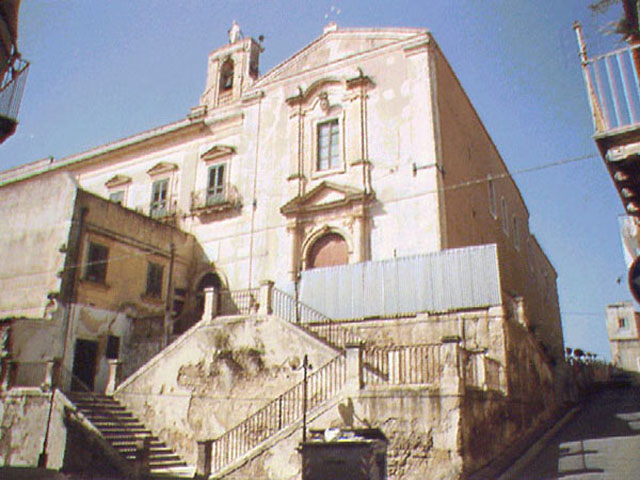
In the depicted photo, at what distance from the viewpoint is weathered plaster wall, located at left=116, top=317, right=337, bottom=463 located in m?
13.9

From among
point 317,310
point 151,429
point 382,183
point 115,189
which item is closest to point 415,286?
point 317,310

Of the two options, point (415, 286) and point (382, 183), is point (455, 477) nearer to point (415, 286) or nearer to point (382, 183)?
point (415, 286)

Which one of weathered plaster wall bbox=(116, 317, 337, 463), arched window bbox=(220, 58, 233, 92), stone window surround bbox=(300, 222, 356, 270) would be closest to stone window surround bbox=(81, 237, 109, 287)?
weathered plaster wall bbox=(116, 317, 337, 463)

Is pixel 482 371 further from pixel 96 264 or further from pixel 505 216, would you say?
pixel 505 216

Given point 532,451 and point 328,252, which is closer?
point 532,451

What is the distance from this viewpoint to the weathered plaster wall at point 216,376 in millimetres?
13852

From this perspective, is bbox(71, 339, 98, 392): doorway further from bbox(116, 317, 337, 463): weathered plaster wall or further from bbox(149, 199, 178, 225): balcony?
bbox(149, 199, 178, 225): balcony

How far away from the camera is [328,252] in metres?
20.3

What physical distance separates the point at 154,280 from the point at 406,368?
1268 cm

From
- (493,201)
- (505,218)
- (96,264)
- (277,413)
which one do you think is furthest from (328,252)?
(505,218)

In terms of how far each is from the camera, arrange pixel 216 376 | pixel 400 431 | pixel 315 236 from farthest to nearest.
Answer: pixel 315 236 → pixel 216 376 → pixel 400 431

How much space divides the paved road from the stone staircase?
839cm

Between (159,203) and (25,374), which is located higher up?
(159,203)

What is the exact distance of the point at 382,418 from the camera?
10688mm
